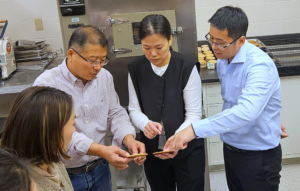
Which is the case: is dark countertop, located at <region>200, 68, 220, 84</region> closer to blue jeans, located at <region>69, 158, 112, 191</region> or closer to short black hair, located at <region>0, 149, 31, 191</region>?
blue jeans, located at <region>69, 158, 112, 191</region>

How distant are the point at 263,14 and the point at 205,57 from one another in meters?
0.87

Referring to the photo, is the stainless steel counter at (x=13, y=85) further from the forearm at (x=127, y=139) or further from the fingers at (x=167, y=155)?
the fingers at (x=167, y=155)

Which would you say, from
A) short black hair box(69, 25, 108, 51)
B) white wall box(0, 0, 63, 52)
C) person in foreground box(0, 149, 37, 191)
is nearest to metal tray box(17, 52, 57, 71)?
white wall box(0, 0, 63, 52)

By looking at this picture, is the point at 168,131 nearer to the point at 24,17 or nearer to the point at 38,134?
the point at 38,134

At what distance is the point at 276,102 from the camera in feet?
5.89

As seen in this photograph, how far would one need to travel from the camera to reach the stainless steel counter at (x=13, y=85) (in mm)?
2670

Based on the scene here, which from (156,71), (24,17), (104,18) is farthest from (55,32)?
(156,71)

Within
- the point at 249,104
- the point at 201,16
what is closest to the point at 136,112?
the point at 249,104

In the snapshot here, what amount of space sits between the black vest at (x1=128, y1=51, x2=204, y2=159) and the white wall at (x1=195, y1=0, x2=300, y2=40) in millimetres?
1797

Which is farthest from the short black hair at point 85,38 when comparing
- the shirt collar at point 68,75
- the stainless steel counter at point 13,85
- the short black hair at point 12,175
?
the stainless steel counter at point 13,85

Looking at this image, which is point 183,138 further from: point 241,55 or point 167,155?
point 241,55

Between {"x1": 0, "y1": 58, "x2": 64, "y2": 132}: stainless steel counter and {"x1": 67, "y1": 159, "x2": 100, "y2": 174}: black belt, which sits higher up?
{"x1": 0, "y1": 58, "x2": 64, "y2": 132}: stainless steel counter

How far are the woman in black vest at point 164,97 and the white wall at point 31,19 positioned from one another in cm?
189

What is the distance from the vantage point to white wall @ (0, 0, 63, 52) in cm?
349
